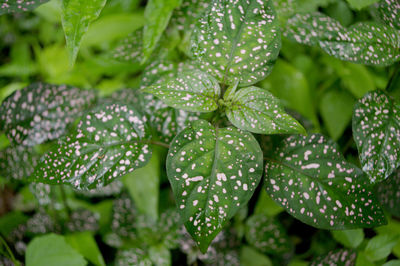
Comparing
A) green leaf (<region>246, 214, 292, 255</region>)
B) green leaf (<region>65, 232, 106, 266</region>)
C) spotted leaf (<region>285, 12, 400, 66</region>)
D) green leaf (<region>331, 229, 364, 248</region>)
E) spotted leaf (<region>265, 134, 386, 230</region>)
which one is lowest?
green leaf (<region>65, 232, 106, 266</region>)

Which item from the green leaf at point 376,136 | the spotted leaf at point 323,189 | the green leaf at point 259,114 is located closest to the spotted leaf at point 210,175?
the green leaf at point 259,114

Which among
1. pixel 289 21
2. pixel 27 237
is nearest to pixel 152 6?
pixel 289 21

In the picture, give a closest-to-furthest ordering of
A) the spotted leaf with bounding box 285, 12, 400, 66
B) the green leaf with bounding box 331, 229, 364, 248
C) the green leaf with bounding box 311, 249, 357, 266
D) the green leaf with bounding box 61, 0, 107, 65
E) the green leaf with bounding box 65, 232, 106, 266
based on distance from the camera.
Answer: the green leaf with bounding box 61, 0, 107, 65
the spotted leaf with bounding box 285, 12, 400, 66
the green leaf with bounding box 311, 249, 357, 266
the green leaf with bounding box 331, 229, 364, 248
the green leaf with bounding box 65, 232, 106, 266

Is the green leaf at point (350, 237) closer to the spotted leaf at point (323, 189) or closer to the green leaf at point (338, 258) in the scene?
the green leaf at point (338, 258)

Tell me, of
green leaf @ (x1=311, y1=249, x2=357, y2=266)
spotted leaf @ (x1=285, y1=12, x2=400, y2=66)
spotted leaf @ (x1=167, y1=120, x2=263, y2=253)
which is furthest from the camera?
green leaf @ (x1=311, y1=249, x2=357, y2=266)

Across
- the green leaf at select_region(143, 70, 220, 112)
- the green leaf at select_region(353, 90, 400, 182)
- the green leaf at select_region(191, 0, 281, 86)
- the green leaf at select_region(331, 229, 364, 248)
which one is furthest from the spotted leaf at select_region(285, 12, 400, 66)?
the green leaf at select_region(331, 229, 364, 248)

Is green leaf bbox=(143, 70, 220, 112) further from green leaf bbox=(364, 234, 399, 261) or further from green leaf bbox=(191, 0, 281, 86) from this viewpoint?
green leaf bbox=(364, 234, 399, 261)

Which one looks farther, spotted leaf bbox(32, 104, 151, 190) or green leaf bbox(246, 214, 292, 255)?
green leaf bbox(246, 214, 292, 255)
